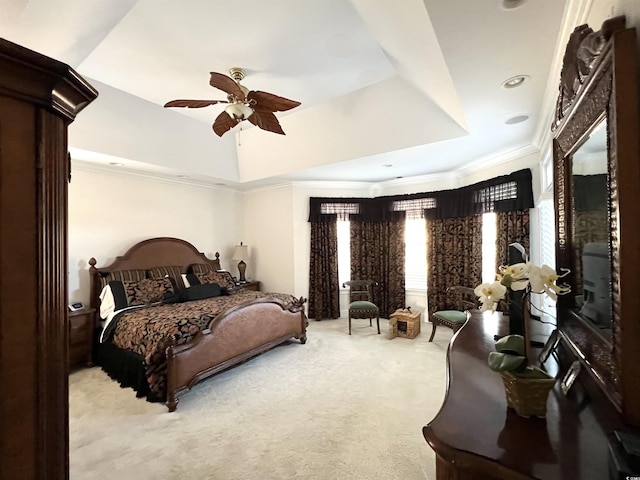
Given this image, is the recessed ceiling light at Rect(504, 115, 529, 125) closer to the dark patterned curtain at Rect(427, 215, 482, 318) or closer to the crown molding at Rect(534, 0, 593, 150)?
the crown molding at Rect(534, 0, 593, 150)

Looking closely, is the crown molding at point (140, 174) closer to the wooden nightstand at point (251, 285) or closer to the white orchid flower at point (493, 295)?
the wooden nightstand at point (251, 285)

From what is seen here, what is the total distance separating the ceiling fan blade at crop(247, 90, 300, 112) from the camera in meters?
2.50

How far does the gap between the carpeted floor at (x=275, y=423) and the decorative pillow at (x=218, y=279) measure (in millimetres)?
1482

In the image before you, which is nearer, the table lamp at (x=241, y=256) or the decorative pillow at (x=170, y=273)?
the decorative pillow at (x=170, y=273)

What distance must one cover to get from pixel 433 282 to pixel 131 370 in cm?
416

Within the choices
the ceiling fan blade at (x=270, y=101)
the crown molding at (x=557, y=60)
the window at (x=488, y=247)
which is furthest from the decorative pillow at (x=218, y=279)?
the crown molding at (x=557, y=60)

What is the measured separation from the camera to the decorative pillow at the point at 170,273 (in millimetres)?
4348

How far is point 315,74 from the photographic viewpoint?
3.03 m

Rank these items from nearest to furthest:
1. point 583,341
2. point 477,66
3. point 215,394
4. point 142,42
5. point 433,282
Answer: point 583,341 → point 477,66 → point 142,42 → point 215,394 → point 433,282

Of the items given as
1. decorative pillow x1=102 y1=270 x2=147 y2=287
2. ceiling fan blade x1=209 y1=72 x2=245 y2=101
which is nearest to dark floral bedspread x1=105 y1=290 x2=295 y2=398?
decorative pillow x1=102 y1=270 x2=147 y2=287

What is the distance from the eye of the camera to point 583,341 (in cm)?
112

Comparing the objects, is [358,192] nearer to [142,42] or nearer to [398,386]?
[398,386]

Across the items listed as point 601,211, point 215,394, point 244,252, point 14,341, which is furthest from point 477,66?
point 244,252

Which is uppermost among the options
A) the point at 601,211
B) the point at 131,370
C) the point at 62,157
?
the point at 62,157
